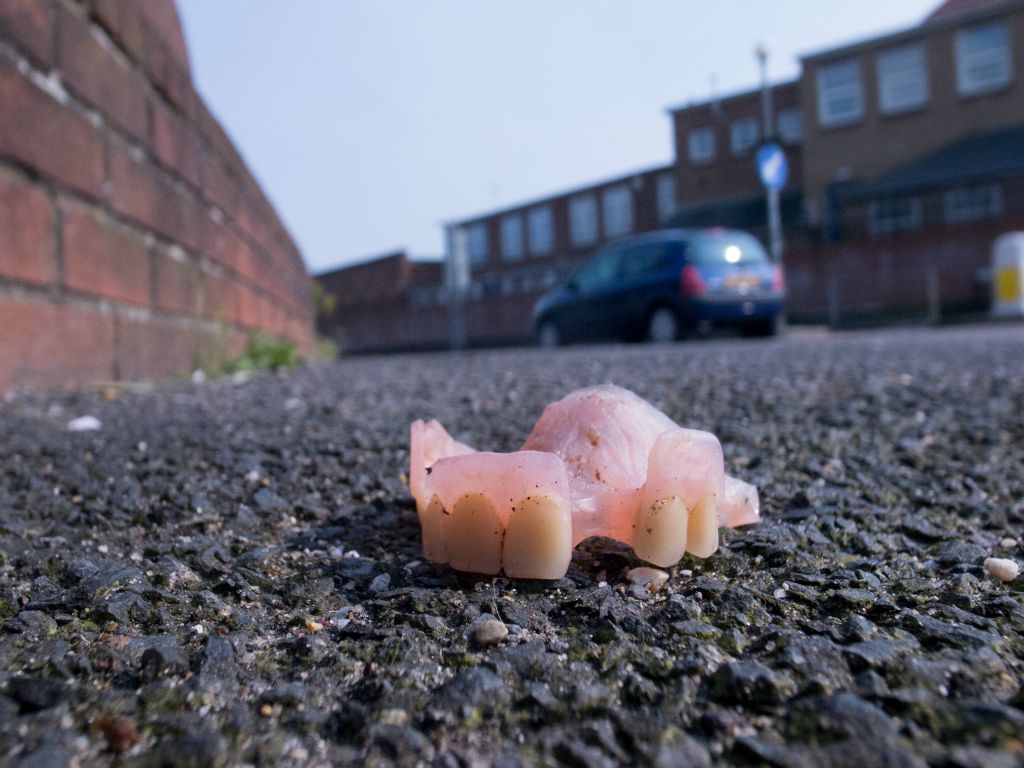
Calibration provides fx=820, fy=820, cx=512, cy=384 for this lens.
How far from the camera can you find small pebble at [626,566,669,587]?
3.52 ft

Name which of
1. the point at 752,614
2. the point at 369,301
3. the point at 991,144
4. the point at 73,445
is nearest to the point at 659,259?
the point at 73,445

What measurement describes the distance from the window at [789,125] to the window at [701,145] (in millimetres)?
2603

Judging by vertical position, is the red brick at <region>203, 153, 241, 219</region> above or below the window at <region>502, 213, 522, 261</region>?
below

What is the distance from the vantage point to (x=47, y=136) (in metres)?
2.70

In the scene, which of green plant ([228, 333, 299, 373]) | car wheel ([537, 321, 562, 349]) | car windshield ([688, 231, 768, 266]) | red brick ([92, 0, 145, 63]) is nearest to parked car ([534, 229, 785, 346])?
car windshield ([688, 231, 768, 266])

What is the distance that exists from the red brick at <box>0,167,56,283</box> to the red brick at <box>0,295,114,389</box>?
0.32ft

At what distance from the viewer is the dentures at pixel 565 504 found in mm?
1034

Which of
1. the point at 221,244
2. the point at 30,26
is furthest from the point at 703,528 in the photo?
the point at 221,244

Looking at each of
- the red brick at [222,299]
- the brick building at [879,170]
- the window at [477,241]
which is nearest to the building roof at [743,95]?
the brick building at [879,170]

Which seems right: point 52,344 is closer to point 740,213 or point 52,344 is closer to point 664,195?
point 740,213

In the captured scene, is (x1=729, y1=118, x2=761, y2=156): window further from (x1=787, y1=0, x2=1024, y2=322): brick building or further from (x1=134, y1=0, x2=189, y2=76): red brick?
(x1=134, y1=0, x2=189, y2=76): red brick

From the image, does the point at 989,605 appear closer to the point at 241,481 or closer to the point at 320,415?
the point at 241,481

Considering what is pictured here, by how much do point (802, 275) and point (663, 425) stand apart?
19.9 metres

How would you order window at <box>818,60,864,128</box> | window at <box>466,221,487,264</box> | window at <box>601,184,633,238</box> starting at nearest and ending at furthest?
1. window at <box>818,60,864,128</box>
2. window at <box>601,184,633,238</box>
3. window at <box>466,221,487,264</box>
